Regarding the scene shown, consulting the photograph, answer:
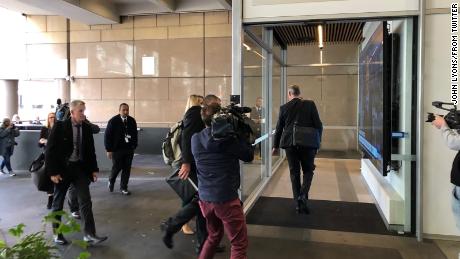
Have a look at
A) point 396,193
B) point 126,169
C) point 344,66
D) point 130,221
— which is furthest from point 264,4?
point 344,66

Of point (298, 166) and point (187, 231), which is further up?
point (298, 166)

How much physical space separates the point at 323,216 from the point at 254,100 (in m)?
2.23

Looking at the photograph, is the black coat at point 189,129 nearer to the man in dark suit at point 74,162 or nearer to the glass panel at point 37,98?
the man in dark suit at point 74,162

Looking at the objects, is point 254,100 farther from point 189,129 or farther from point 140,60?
point 140,60

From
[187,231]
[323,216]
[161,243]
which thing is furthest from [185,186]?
[323,216]

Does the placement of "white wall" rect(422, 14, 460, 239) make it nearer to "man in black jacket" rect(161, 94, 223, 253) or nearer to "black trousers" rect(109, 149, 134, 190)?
"man in black jacket" rect(161, 94, 223, 253)

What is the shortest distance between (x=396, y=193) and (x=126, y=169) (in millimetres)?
4076

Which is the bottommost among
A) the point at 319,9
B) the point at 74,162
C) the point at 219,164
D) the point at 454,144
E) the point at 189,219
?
the point at 189,219

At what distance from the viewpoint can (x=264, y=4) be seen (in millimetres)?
4316

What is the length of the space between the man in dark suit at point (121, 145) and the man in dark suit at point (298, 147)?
2.62 metres

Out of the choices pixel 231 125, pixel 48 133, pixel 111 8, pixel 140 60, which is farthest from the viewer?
pixel 140 60

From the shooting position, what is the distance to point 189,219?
3.54 metres

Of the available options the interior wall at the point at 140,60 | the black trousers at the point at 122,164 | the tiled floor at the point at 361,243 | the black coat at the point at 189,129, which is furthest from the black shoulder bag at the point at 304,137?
the interior wall at the point at 140,60

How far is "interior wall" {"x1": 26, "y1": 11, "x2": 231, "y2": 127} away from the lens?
11.8 metres
